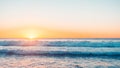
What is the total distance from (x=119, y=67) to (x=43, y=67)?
429 cm

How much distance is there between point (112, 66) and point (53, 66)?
135 inches

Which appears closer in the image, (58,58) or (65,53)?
(58,58)

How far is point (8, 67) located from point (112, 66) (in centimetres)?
592

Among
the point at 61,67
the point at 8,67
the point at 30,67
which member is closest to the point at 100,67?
the point at 61,67

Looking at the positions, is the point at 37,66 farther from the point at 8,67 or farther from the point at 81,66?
the point at 81,66

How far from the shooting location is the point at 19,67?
1082 cm

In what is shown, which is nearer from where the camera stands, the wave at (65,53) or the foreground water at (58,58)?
the foreground water at (58,58)

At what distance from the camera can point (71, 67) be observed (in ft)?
35.6

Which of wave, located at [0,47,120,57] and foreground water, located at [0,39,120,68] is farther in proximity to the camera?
wave, located at [0,47,120,57]

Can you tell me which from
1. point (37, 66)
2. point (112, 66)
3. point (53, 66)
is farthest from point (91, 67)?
point (37, 66)

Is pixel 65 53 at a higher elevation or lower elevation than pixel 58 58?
lower

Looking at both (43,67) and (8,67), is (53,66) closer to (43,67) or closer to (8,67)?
(43,67)

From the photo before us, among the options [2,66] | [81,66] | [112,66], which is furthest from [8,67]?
[112,66]

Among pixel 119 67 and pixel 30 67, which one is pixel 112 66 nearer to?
pixel 119 67
